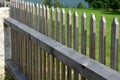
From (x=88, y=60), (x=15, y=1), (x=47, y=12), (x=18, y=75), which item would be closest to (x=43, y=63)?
(x=47, y=12)

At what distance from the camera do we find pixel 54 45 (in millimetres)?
3885

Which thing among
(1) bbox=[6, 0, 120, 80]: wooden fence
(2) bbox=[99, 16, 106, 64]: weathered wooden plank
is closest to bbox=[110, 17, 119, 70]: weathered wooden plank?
→ (1) bbox=[6, 0, 120, 80]: wooden fence

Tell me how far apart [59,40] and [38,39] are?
45 centimetres

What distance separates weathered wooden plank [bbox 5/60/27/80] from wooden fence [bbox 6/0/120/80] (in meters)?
0.07

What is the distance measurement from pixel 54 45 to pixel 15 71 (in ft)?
7.00

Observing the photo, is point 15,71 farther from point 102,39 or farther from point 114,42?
point 114,42

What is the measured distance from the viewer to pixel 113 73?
106 inches

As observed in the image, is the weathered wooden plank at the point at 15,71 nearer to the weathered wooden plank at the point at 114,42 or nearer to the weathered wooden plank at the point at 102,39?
the weathered wooden plank at the point at 102,39

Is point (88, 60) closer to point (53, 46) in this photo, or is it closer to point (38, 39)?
point (53, 46)

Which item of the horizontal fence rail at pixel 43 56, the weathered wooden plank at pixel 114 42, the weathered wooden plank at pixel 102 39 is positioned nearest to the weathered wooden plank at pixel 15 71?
the horizontal fence rail at pixel 43 56

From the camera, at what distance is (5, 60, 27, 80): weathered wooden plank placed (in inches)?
216

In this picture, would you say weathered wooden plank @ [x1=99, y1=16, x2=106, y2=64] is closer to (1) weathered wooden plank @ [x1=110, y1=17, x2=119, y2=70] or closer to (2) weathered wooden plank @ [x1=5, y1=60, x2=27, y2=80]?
(1) weathered wooden plank @ [x1=110, y1=17, x2=119, y2=70]

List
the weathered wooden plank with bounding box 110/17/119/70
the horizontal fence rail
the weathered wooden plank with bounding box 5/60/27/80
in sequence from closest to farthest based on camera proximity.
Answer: the weathered wooden plank with bounding box 110/17/119/70 → the horizontal fence rail → the weathered wooden plank with bounding box 5/60/27/80

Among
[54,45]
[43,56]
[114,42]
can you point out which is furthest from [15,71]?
[114,42]
